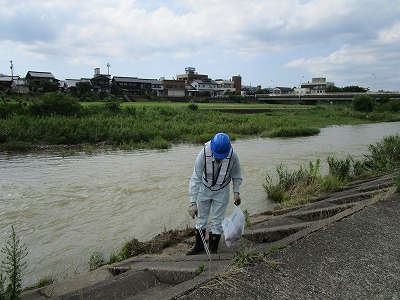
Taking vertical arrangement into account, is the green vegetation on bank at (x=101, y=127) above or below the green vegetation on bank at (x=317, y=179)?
above

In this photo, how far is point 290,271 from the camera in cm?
350

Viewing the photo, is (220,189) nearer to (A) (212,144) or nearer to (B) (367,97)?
(A) (212,144)

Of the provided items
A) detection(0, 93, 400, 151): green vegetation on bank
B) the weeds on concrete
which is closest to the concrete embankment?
the weeds on concrete

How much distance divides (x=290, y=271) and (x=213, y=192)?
1644 mm

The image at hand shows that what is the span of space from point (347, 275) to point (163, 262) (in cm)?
250

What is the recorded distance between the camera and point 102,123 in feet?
78.6

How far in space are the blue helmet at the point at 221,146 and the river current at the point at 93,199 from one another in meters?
3.37

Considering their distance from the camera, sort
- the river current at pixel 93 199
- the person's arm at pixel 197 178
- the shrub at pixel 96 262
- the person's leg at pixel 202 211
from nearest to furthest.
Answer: the person's arm at pixel 197 178 < the person's leg at pixel 202 211 < the shrub at pixel 96 262 < the river current at pixel 93 199

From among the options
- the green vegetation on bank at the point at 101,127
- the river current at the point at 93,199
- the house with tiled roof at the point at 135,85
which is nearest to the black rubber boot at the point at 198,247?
the river current at the point at 93,199

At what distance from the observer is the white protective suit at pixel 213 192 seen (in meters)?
4.67

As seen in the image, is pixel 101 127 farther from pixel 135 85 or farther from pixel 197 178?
pixel 135 85

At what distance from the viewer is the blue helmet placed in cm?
441

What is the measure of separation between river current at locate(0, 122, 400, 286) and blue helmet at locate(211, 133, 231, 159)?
337 cm

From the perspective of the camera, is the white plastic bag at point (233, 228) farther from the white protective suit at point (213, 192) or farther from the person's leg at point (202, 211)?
the person's leg at point (202, 211)
